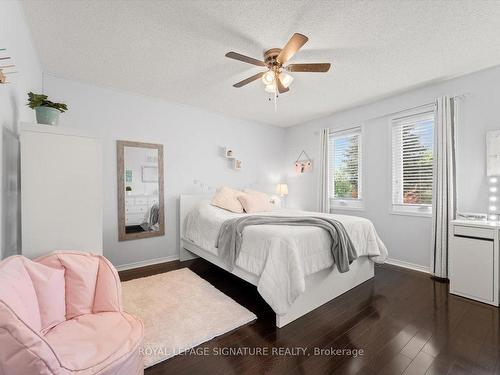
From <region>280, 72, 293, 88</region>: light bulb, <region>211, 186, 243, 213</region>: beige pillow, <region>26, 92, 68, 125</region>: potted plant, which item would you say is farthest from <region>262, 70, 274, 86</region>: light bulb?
<region>211, 186, 243, 213</region>: beige pillow

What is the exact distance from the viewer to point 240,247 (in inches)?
93.8

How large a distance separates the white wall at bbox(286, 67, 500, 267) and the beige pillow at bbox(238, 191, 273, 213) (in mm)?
1305

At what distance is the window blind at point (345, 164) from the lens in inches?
160

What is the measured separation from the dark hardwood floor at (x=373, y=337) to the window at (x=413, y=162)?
3.90ft

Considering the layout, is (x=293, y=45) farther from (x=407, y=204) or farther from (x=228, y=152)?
(x=407, y=204)

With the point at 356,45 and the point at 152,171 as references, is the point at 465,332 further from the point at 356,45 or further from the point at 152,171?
the point at 152,171

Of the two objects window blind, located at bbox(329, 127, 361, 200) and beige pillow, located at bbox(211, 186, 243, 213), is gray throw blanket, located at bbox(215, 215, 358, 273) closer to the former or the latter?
beige pillow, located at bbox(211, 186, 243, 213)

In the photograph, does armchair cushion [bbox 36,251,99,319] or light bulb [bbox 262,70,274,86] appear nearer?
armchair cushion [bbox 36,251,99,319]

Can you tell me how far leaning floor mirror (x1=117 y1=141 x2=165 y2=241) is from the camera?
3.31 metres

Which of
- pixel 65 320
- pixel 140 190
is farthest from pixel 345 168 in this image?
pixel 65 320

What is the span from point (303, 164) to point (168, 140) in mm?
2714

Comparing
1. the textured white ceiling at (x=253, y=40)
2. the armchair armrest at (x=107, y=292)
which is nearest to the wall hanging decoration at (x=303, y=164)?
the textured white ceiling at (x=253, y=40)

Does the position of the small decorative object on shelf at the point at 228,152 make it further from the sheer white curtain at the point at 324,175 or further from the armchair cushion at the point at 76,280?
the armchair cushion at the point at 76,280

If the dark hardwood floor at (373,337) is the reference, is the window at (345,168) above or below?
above
